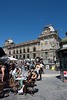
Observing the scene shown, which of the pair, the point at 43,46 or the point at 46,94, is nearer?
the point at 46,94

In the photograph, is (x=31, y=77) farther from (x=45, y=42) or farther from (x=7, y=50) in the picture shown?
(x=7, y=50)

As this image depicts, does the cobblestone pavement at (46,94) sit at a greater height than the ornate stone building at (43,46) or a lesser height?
lesser

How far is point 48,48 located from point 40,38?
18.7ft

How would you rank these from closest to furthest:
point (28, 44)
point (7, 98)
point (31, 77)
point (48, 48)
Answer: point (7, 98) → point (31, 77) → point (48, 48) → point (28, 44)

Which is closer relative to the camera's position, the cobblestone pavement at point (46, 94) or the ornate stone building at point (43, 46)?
the cobblestone pavement at point (46, 94)

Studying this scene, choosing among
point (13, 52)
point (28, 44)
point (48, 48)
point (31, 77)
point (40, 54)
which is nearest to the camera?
point (31, 77)

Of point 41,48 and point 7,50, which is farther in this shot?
point 7,50

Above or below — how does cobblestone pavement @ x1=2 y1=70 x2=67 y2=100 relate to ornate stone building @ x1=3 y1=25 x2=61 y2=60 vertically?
below

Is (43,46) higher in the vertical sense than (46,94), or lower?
higher

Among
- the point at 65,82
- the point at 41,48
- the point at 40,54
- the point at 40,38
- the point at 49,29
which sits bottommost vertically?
the point at 65,82

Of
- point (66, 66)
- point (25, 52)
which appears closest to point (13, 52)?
point (25, 52)

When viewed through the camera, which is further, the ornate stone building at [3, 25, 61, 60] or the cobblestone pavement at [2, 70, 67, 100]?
the ornate stone building at [3, 25, 61, 60]

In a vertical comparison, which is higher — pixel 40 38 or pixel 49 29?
pixel 49 29

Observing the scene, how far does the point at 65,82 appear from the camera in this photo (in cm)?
800
